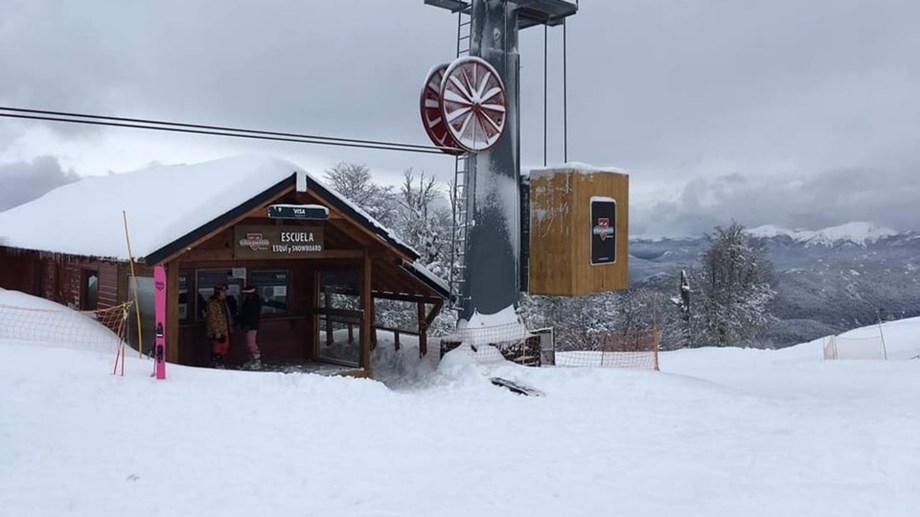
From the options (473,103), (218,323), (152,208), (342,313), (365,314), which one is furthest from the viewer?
(473,103)

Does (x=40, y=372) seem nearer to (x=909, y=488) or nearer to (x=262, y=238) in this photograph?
(x=262, y=238)

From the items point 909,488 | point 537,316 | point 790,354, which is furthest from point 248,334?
point 537,316

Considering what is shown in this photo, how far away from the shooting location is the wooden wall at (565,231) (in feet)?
57.4

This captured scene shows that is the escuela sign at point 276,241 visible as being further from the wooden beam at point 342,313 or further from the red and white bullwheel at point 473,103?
the red and white bullwheel at point 473,103

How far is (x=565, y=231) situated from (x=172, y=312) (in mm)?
8990

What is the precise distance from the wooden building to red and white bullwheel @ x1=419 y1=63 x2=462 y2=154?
3271 mm

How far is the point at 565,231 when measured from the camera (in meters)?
17.6

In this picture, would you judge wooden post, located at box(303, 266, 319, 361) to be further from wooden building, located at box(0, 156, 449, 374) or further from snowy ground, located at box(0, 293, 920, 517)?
snowy ground, located at box(0, 293, 920, 517)

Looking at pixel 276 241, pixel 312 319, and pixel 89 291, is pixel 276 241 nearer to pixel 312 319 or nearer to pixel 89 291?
pixel 312 319

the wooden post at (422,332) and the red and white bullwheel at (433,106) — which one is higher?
the red and white bullwheel at (433,106)

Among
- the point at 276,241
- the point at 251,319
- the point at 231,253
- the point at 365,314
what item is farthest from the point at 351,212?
the point at 251,319

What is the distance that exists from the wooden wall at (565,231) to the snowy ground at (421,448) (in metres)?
4.23

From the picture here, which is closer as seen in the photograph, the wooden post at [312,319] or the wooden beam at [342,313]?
the wooden beam at [342,313]

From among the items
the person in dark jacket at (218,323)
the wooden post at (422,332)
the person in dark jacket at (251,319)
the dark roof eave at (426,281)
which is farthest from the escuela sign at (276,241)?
the wooden post at (422,332)
